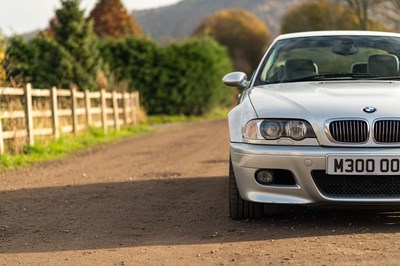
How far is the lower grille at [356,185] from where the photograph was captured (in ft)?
17.4

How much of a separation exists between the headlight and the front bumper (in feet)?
0.28

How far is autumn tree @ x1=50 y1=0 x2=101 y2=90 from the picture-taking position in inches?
1016

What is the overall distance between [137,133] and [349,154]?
1703 cm

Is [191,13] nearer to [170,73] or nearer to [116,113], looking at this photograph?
[170,73]

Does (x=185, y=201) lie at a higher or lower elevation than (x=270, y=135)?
lower

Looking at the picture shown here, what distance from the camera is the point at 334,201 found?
5.30 meters

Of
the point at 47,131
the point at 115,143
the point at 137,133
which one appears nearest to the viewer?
the point at 47,131

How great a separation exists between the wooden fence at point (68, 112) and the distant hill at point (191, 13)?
123 m

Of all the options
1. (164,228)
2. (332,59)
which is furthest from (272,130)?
(332,59)

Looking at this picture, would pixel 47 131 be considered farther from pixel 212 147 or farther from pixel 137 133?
pixel 137 133

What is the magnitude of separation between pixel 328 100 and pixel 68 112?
12490 mm

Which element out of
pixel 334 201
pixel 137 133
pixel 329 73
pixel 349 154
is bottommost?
pixel 137 133

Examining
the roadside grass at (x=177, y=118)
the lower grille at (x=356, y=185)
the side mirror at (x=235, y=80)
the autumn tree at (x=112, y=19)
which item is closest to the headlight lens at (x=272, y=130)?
the lower grille at (x=356, y=185)

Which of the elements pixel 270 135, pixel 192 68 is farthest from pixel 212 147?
pixel 192 68
